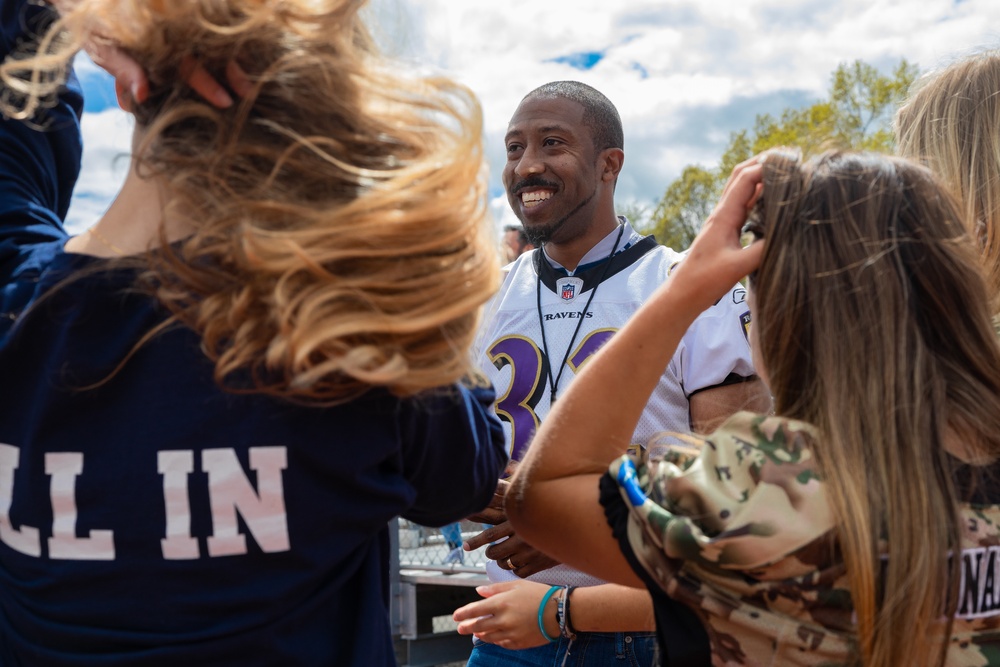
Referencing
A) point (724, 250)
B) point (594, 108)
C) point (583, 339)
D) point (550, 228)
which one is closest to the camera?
point (724, 250)

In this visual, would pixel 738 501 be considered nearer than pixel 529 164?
Yes

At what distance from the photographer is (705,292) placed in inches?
64.7

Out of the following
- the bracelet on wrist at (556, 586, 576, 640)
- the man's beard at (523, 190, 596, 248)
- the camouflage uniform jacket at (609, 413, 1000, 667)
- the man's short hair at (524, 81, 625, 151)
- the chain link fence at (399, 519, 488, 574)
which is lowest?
the chain link fence at (399, 519, 488, 574)

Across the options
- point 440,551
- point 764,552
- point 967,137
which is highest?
point 967,137

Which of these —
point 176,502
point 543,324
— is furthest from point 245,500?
point 543,324

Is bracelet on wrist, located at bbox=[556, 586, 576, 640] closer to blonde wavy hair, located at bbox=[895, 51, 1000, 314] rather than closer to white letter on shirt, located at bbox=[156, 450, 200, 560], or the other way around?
blonde wavy hair, located at bbox=[895, 51, 1000, 314]

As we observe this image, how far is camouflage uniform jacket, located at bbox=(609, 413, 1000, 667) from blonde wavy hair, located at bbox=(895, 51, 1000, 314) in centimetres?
94

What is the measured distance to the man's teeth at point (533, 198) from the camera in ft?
10.5

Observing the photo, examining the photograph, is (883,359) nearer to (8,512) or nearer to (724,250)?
(724,250)

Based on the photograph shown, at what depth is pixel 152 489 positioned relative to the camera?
1.22m

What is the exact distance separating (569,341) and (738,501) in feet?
4.82

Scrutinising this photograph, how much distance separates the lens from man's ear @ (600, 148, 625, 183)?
3.35m

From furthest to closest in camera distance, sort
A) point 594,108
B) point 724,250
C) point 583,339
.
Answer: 1. point 594,108
2. point 583,339
3. point 724,250

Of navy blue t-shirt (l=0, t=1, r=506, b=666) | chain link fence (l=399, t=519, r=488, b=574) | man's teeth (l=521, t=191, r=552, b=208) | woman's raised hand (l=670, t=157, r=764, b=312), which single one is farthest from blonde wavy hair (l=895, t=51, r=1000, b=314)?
chain link fence (l=399, t=519, r=488, b=574)
